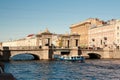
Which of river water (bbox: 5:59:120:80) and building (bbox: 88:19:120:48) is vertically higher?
building (bbox: 88:19:120:48)

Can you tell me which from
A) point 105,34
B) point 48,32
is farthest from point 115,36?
point 48,32

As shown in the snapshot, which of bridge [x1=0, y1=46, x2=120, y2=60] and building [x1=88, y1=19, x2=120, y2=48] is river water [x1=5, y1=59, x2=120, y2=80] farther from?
building [x1=88, y1=19, x2=120, y2=48]

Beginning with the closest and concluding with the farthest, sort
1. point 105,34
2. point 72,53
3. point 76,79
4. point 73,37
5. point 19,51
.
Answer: point 76,79
point 19,51
point 72,53
point 73,37
point 105,34

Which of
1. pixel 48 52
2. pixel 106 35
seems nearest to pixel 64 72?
pixel 48 52

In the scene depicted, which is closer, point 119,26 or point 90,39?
point 119,26

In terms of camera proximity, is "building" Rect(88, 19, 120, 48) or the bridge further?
"building" Rect(88, 19, 120, 48)

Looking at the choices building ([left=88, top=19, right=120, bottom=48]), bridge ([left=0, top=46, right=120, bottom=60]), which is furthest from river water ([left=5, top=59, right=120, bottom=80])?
building ([left=88, top=19, right=120, bottom=48])

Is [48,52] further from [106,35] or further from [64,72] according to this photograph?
[106,35]

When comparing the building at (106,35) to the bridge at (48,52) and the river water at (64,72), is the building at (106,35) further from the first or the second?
the river water at (64,72)

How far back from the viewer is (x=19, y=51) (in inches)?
3637

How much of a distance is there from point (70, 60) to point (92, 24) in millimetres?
84772

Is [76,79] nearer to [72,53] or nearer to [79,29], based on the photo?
[72,53]

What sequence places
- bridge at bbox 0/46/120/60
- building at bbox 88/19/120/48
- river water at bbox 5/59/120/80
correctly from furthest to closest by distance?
building at bbox 88/19/120/48 → bridge at bbox 0/46/120/60 → river water at bbox 5/59/120/80

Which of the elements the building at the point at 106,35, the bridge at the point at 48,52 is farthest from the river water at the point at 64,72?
the building at the point at 106,35
